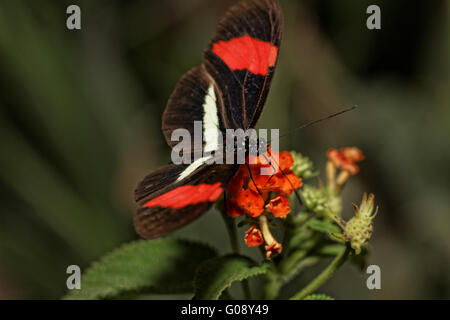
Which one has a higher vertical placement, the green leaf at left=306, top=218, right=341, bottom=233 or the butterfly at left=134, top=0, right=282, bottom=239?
the butterfly at left=134, top=0, right=282, bottom=239

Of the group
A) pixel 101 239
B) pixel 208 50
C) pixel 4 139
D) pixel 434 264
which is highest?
pixel 208 50

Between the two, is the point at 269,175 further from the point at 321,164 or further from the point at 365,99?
the point at 365,99

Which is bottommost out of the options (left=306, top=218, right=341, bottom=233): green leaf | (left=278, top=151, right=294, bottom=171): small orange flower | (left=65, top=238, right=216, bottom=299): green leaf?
(left=65, top=238, right=216, bottom=299): green leaf

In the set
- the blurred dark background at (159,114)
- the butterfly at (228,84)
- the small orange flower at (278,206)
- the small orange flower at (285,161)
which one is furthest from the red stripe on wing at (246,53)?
the blurred dark background at (159,114)

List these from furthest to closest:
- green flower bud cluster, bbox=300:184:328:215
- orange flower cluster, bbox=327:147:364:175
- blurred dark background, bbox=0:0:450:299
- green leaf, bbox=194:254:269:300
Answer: blurred dark background, bbox=0:0:450:299 → orange flower cluster, bbox=327:147:364:175 → green flower bud cluster, bbox=300:184:328:215 → green leaf, bbox=194:254:269:300

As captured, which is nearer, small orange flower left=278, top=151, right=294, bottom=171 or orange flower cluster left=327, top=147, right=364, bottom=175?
small orange flower left=278, top=151, right=294, bottom=171

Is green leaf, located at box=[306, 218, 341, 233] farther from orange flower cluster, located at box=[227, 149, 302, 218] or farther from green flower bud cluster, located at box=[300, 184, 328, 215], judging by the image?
orange flower cluster, located at box=[227, 149, 302, 218]

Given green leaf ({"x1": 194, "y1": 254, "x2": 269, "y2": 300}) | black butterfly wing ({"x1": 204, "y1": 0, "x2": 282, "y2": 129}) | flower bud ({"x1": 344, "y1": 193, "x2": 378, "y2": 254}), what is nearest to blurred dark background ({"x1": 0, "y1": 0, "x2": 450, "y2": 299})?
black butterfly wing ({"x1": 204, "y1": 0, "x2": 282, "y2": 129})

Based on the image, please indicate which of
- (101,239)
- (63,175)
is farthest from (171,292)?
(63,175)
